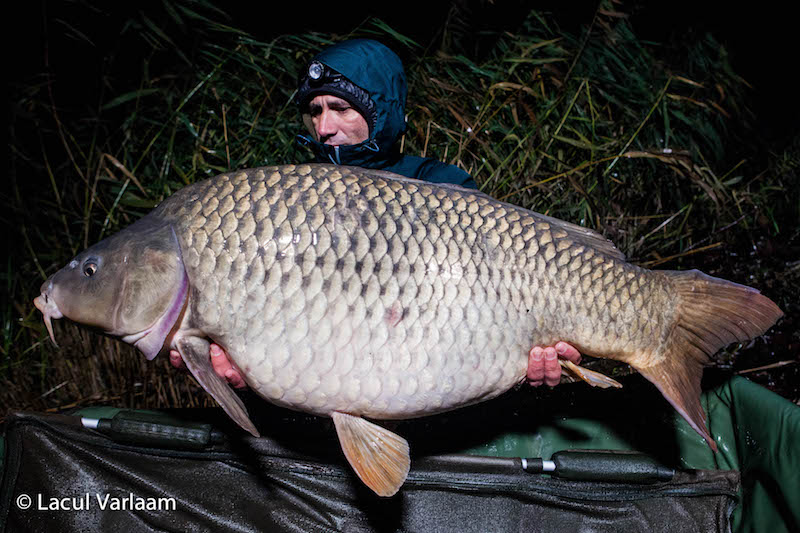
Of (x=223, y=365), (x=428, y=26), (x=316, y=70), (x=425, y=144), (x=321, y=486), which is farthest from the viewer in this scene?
(x=428, y=26)

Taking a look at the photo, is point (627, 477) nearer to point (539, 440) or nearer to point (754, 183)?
point (539, 440)

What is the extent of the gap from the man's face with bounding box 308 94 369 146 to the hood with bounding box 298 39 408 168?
42 millimetres

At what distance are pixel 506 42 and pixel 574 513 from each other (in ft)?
6.80

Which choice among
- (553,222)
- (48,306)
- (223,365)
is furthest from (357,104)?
(48,306)

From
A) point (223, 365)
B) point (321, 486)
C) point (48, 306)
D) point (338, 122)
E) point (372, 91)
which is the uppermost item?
point (372, 91)

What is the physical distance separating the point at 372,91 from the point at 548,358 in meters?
0.95

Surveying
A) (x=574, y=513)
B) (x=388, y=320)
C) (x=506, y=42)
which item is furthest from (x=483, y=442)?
(x=506, y=42)

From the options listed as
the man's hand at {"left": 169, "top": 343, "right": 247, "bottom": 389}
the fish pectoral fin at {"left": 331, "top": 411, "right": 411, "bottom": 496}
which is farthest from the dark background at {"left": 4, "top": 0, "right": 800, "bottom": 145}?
the fish pectoral fin at {"left": 331, "top": 411, "right": 411, "bottom": 496}

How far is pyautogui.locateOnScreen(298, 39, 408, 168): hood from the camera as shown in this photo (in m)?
1.78

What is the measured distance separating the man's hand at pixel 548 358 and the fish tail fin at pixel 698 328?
149mm

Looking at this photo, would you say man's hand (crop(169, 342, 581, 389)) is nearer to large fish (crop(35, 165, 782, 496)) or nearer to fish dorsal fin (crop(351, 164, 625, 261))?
large fish (crop(35, 165, 782, 496))

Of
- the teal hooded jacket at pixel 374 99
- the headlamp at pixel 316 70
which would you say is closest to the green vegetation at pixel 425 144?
the teal hooded jacket at pixel 374 99

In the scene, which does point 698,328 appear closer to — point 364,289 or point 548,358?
point 548,358

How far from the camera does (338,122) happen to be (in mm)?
1853
